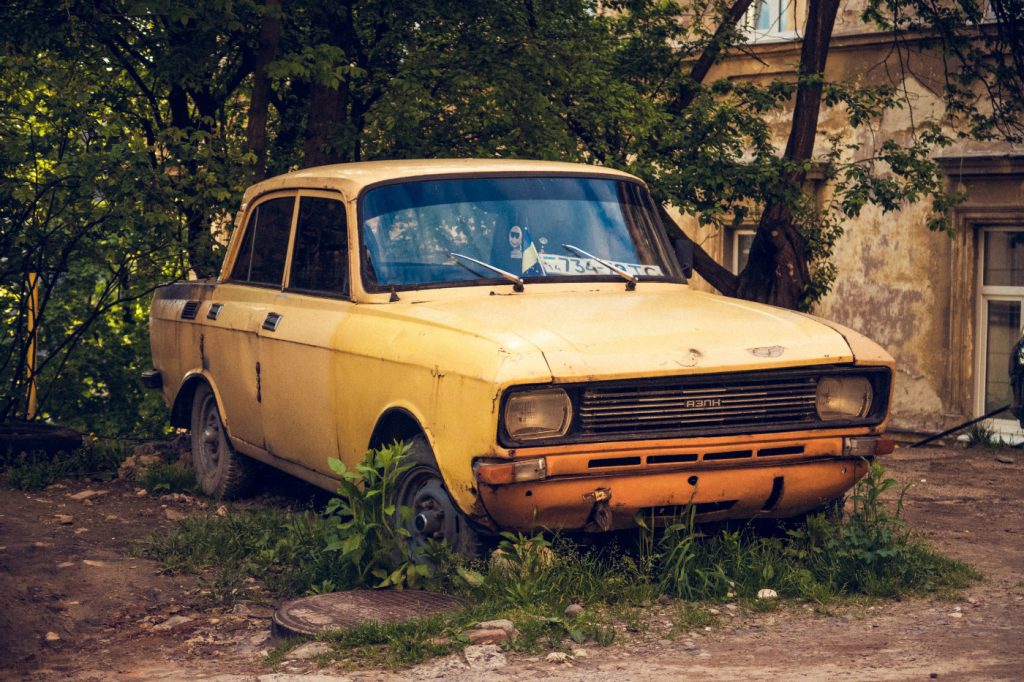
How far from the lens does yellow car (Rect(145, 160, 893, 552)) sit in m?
5.69

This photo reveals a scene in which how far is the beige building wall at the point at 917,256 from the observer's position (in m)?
14.9

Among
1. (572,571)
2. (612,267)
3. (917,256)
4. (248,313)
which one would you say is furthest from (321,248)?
(917,256)

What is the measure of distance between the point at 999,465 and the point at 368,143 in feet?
19.8

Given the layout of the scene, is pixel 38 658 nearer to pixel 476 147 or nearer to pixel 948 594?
pixel 948 594

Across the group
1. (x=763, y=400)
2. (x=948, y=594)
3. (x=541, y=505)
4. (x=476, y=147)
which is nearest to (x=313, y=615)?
(x=541, y=505)

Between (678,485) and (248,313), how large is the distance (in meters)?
3.16

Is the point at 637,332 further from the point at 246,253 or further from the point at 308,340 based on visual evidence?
the point at 246,253

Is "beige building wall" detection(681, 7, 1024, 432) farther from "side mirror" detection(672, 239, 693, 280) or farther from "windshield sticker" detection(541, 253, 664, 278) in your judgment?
"windshield sticker" detection(541, 253, 664, 278)

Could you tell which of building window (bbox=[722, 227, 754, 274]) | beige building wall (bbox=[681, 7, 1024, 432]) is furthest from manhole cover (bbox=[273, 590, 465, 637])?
building window (bbox=[722, 227, 754, 274])

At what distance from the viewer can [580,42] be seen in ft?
39.1

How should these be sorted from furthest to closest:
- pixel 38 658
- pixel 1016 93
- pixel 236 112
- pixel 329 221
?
1. pixel 236 112
2. pixel 1016 93
3. pixel 329 221
4. pixel 38 658

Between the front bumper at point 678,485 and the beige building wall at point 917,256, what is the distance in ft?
30.8

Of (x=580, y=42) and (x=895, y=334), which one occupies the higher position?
(x=580, y=42)

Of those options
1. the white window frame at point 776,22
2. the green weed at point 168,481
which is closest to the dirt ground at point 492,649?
the green weed at point 168,481
